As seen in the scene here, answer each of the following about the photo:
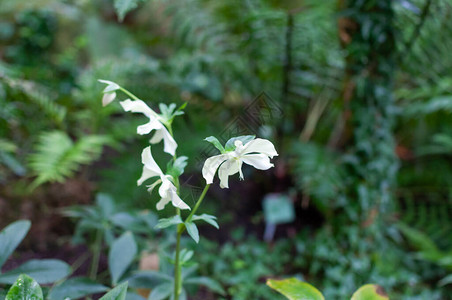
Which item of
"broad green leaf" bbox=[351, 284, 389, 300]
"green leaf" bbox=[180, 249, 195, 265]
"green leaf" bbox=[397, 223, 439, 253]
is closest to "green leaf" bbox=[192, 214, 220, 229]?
"green leaf" bbox=[180, 249, 195, 265]

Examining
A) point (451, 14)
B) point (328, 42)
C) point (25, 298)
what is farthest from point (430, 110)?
point (25, 298)

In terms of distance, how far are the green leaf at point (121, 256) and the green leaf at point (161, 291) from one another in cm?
10

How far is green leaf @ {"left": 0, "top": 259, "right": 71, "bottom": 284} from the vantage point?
734 mm

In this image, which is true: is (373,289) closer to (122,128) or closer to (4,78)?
(122,128)

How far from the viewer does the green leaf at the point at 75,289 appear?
72cm

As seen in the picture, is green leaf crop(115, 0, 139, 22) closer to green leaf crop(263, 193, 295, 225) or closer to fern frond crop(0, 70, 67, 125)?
fern frond crop(0, 70, 67, 125)

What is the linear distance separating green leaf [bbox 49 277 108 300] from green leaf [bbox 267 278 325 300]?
385 millimetres

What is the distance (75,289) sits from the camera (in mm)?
742

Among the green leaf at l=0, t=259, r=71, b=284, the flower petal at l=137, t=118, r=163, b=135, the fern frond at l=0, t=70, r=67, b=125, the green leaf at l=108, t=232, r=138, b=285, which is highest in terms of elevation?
the fern frond at l=0, t=70, r=67, b=125

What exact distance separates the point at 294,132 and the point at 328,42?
0.51 meters

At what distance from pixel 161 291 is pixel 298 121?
1369 mm

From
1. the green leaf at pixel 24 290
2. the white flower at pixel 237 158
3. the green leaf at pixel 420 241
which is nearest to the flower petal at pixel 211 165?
the white flower at pixel 237 158

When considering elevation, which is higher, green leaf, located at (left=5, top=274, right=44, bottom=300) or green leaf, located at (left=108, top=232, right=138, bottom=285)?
green leaf, located at (left=108, top=232, right=138, bottom=285)

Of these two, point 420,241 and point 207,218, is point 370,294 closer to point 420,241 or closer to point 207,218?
point 207,218
